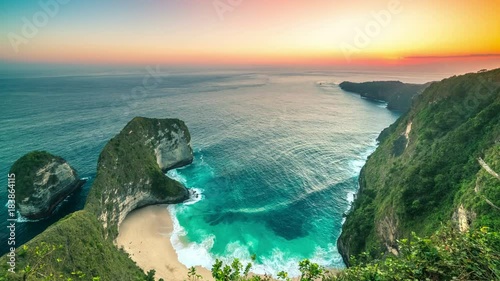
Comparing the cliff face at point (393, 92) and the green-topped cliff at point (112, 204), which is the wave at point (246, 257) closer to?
the green-topped cliff at point (112, 204)

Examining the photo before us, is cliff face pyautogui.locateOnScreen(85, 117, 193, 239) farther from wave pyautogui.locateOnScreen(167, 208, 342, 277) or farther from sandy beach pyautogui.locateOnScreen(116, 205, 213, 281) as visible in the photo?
wave pyautogui.locateOnScreen(167, 208, 342, 277)

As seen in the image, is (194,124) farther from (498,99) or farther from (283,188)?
(498,99)

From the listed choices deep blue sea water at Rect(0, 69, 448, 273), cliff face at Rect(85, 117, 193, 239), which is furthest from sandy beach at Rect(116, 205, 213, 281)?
cliff face at Rect(85, 117, 193, 239)

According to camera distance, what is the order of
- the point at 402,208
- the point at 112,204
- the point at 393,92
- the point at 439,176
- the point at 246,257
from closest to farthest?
the point at 402,208 → the point at 439,176 → the point at 246,257 → the point at 112,204 → the point at 393,92

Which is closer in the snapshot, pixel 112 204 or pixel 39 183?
pixel 112 204

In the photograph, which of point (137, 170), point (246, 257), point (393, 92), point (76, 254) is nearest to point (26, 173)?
point (137, 170)

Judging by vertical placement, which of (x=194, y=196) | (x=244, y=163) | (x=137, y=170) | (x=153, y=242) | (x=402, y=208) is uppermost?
(x=402, y=208)

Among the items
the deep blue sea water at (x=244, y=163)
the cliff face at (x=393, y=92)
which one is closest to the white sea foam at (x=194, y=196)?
the deep blue sea water at (x=244, y=163)

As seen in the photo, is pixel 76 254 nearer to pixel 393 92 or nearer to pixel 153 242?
pixel 153 242
